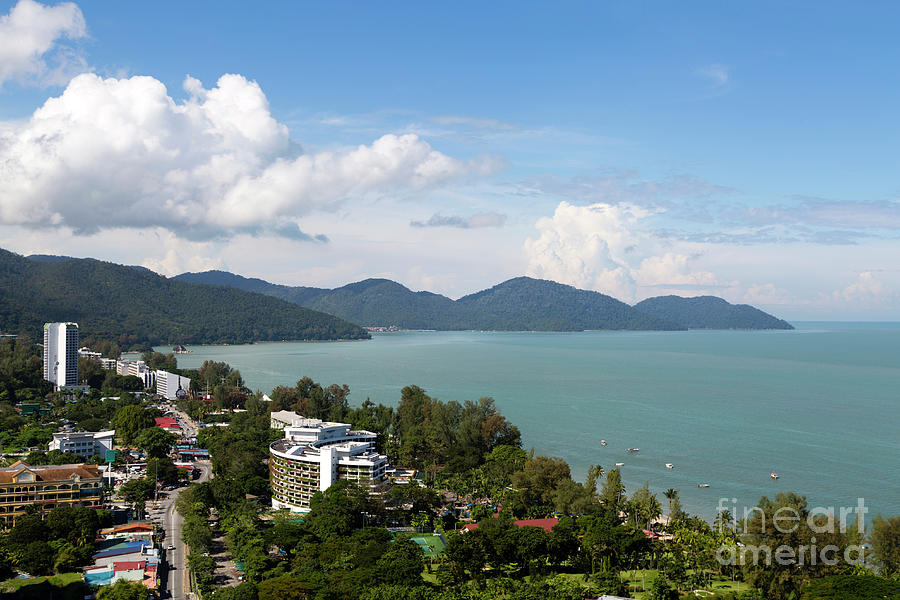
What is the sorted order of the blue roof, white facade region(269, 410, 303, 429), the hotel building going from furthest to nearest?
white facade region(269, 410, 303, 429), the hotel building, the blue roof

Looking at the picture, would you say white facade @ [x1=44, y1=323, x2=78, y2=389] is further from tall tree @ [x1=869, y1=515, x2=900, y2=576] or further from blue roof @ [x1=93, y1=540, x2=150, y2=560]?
tall tree @ [x1=869, y1=515, x2=900, y2=576]

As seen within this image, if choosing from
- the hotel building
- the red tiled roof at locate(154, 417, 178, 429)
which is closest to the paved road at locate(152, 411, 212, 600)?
the hotel building

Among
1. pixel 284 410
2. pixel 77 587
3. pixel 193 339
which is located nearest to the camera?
pixel 77 587

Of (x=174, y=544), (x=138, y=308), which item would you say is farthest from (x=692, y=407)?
(x=138, y=308)

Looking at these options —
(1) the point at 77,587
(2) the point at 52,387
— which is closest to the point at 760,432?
(1) the point at 77,587

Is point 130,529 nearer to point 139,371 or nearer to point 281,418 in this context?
point 281,418

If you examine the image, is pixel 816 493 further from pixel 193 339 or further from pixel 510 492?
pixel 193 339
